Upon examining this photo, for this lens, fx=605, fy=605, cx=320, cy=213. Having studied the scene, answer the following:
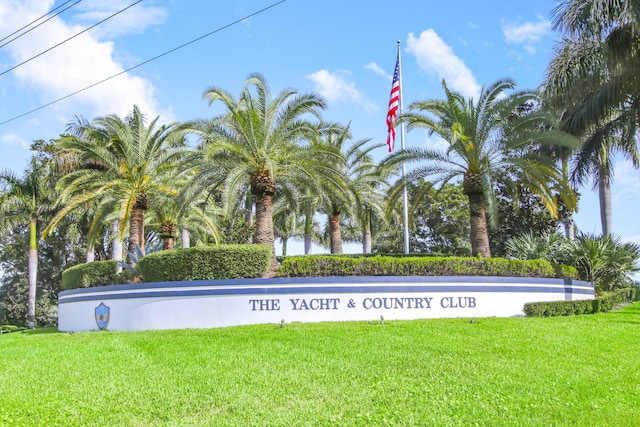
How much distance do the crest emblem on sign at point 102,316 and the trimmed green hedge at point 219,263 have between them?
2.54 m

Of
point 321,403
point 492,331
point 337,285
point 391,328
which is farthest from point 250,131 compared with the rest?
point 321,403

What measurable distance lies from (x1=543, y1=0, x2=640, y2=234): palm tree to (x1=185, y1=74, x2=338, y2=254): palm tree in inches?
329

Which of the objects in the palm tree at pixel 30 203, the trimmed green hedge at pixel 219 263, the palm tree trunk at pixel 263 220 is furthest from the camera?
the palm tree at pixel 30 203

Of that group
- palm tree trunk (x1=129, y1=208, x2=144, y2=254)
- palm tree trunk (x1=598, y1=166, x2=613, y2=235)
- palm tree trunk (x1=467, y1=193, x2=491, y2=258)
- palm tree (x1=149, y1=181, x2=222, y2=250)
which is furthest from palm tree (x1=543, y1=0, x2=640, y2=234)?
palm tree trunk (x1=129, y1=208, x2=144, y2=254)

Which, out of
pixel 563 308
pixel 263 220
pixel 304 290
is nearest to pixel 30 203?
pixel 263 220

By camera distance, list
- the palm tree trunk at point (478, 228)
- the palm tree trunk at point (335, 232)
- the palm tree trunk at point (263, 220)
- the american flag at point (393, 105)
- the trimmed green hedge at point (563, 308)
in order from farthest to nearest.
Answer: the palm tree trunk at point (335, 232) < the american flag at point (393, 105) < the palm tree trunk at point (478, 228) < the palm tree trunk at point (263, 220) < the trimmed green hedge at point (563, 308)

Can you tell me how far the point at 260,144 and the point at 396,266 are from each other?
18.8 feet

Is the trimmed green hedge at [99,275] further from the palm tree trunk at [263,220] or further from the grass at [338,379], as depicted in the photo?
the grass at [338,379]

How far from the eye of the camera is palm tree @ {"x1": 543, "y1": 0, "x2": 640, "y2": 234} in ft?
59.1

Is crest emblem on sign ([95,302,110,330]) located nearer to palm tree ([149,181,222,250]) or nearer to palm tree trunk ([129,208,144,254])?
palm tree ([149,181,222,250])

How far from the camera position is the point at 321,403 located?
757 cm

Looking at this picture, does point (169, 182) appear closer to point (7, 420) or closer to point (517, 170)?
point (517, 170)

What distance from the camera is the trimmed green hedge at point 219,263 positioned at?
16.7 m

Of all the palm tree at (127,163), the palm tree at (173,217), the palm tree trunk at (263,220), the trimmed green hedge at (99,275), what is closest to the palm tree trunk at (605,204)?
the palm tree trunk at (263,220)
